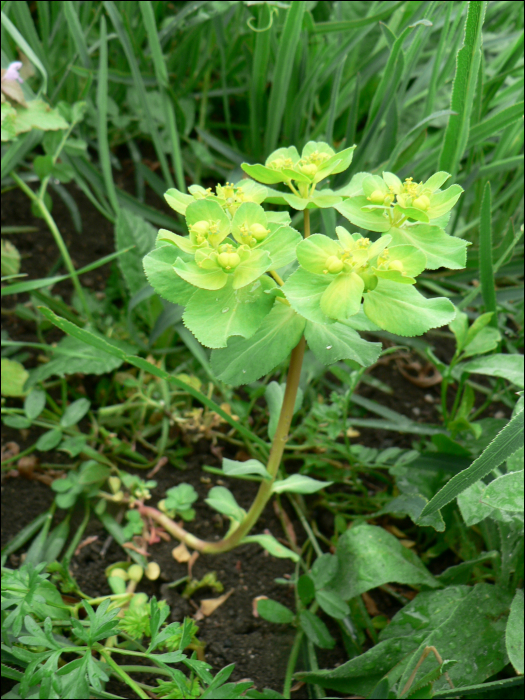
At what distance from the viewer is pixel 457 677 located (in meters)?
0.79

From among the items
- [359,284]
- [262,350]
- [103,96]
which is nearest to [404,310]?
[359,284]

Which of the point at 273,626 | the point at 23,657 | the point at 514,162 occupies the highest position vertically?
the point at 514,162

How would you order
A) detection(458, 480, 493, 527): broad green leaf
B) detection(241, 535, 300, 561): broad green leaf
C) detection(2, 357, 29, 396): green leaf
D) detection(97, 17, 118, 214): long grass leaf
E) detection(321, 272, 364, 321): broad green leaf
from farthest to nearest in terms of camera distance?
1. detection(97, 17, 118, 214): long grass leaf
2. detection(2, 357, 29, 396): green leaf
3. detection(241, 535, 300, 561): broad green leaf
4. detection(458, 480, 493, 527): broad green leaf
5. detection(321, 272, 364, 321): broad green leaf

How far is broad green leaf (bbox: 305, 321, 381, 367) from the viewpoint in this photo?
0.64 metres

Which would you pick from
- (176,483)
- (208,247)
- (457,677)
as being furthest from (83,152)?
(457,677)

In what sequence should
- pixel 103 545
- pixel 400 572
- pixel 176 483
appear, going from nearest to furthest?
pixel 400 572 < pixel 103 545 < pixel 176 483

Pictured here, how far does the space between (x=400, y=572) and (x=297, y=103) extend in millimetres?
1063

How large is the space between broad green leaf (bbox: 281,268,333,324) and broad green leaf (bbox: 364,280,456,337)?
54 mm

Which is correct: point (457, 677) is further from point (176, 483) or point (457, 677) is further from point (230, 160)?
point (230, 160)

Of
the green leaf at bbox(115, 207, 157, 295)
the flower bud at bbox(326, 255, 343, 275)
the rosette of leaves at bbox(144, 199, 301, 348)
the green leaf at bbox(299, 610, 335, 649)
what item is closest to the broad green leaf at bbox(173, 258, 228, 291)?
the rosette of leaves at bbox(144, 199, 301, 348)

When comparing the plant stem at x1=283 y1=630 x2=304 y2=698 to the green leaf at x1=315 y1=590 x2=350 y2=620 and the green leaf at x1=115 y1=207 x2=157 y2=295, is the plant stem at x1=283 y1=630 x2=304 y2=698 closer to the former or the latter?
the green leaf at x1=315 y1=590 x2=350 y2=620

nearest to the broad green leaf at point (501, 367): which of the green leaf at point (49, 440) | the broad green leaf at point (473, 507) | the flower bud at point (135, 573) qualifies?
the broad green leaf at point (473, 507)

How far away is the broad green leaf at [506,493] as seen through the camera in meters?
0.72

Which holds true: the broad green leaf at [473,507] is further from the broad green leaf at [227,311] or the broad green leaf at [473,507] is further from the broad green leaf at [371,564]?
the broad green leaf at [227,311]
